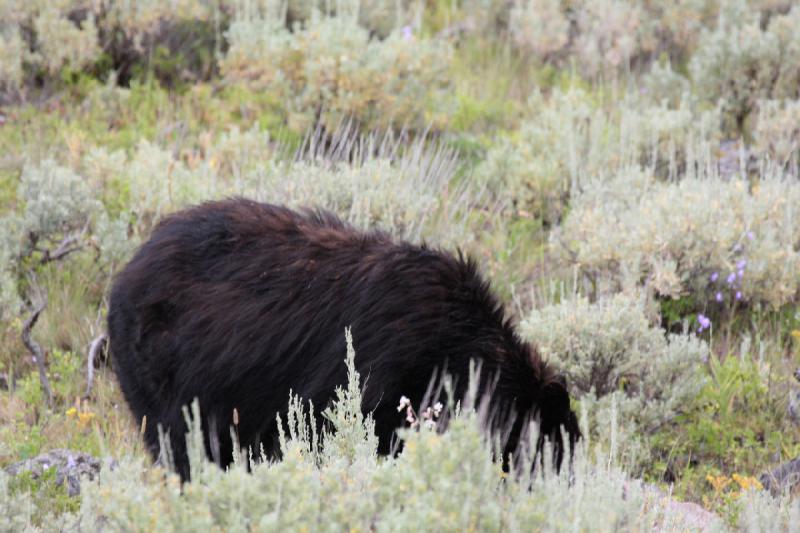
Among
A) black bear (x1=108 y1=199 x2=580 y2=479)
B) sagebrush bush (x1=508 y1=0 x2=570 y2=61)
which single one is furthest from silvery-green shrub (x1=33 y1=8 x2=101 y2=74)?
black bear (x1=108 y1=199 x2=580 y2=479)

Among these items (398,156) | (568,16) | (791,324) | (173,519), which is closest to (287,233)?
(173,519)

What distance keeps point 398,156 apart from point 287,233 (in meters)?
4.37

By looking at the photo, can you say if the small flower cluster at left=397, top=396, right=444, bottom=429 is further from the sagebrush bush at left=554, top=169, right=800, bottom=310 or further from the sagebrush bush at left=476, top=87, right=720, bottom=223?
the sagebrush bush at left=476, top=87, right=720, bottom=223

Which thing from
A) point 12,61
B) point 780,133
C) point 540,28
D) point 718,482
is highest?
point 12,61

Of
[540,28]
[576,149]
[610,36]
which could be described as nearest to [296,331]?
[576,149]

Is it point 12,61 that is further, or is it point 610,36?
point 610,36

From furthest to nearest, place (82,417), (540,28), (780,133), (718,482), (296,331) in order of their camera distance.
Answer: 1. (540,28)
2. (780,133)
3. (82,417)
4. (718,482)
5. (296,331)

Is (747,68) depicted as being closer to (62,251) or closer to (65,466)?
(62,251)

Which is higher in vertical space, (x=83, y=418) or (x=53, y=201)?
(x=53, y=201)

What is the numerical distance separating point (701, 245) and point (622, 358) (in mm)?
1286

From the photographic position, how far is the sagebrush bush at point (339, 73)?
31.2ft

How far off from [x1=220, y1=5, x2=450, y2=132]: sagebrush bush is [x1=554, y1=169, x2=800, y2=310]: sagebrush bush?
2.66m

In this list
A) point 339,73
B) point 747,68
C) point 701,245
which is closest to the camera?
point 701,245

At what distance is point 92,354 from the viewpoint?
20.6 ft
